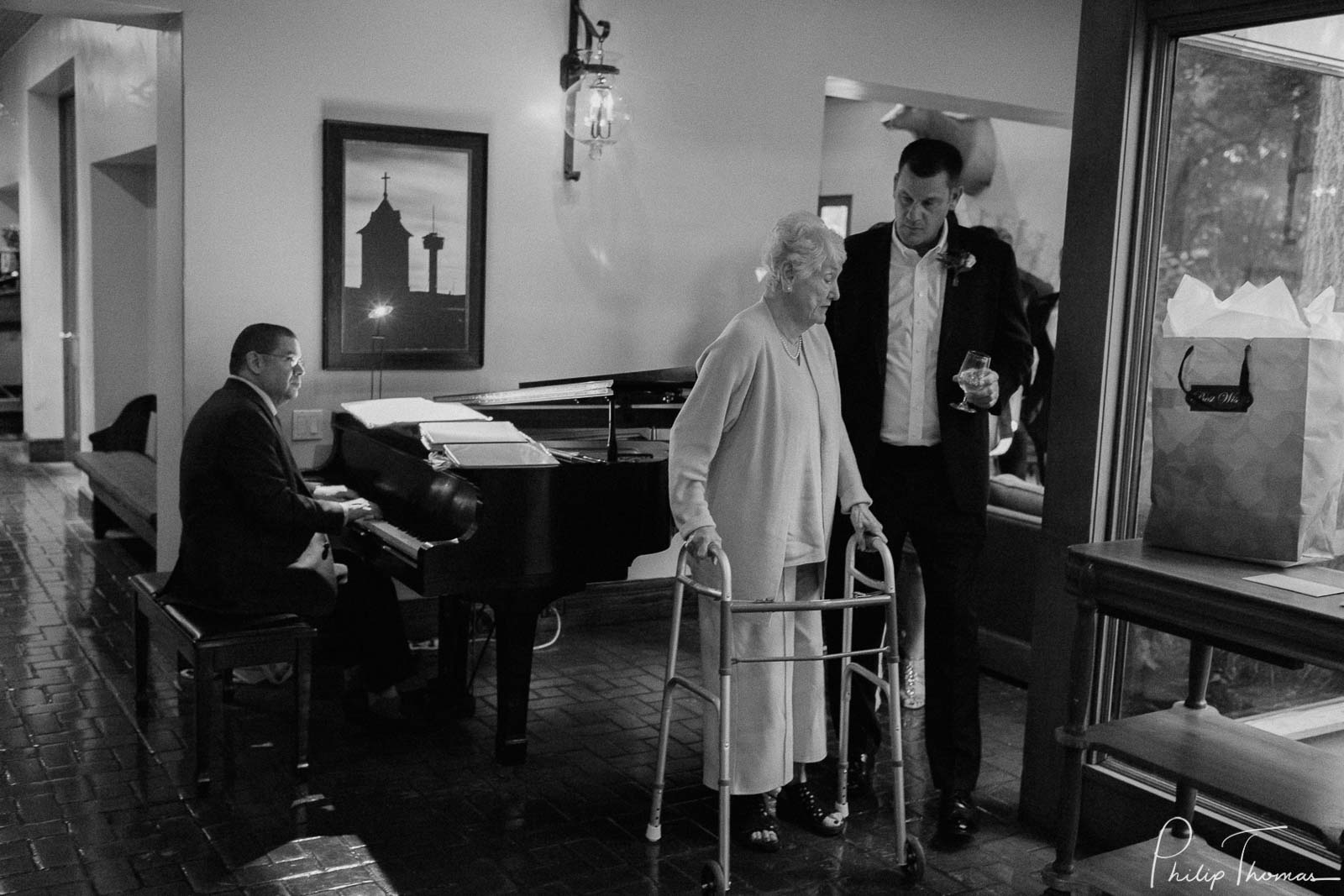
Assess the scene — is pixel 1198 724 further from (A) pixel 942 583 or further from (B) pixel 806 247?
(B) pixel 806 247

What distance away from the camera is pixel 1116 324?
12.2 ft

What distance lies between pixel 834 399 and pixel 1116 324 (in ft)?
2.77

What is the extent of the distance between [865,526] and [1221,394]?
3.44ft

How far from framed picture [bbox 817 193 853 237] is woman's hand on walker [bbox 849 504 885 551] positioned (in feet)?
23.6

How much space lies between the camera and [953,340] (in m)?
3.83

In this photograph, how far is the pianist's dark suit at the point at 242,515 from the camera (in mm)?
4164

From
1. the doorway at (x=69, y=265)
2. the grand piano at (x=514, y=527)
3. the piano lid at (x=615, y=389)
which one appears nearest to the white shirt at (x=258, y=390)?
the grand piano at (x=514, y=527)

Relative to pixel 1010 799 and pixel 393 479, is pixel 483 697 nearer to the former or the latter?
pixel 393 479

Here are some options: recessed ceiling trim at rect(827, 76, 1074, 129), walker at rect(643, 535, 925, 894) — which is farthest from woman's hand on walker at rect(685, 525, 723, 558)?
recessed ceiling trim at rect(827, 76, 1074, 129)

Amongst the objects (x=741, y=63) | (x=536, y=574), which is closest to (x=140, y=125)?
(x=741, y=63)

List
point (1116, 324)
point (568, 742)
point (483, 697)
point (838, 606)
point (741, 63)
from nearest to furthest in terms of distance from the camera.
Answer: point (838, 606) < point (1116, 324) < point (568, 742) < point (483, 697) < point (741, 63)

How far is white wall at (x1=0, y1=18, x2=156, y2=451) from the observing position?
7.78 meters

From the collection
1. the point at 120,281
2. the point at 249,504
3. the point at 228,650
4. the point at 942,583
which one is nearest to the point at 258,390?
the point at 249,504

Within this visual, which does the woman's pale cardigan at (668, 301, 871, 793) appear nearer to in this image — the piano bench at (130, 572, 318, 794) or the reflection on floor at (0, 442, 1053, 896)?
the reflection on floor at (0, 442, 1053, 896)
